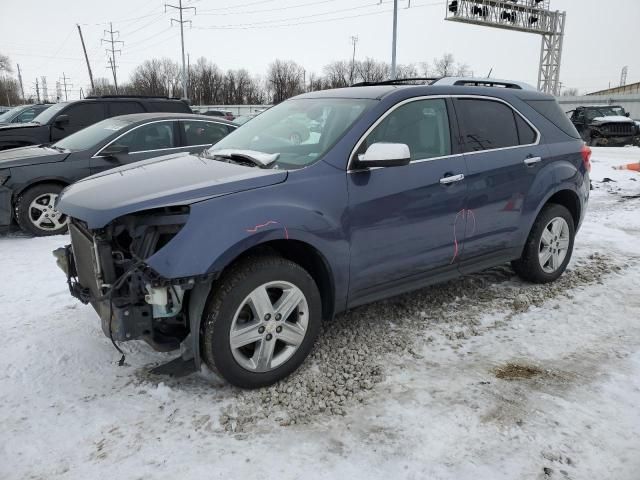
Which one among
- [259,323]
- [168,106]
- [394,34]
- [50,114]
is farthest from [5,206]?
[394,34]

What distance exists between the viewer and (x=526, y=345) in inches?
145

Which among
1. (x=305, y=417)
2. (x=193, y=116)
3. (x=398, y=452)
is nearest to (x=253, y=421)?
(x=305, y=417)

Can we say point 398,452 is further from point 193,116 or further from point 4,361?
point 193,116

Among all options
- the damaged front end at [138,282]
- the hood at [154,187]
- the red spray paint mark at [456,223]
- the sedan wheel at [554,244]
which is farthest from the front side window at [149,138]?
the sedan wheel at [554,244]

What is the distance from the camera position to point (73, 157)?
6754 millimetres

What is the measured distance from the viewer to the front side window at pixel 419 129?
3.54 metres

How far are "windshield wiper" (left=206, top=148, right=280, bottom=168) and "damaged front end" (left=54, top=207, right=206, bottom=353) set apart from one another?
72cm

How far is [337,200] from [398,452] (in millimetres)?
1499

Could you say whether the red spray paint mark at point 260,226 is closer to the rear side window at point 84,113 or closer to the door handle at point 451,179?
the door handle at point 451,179

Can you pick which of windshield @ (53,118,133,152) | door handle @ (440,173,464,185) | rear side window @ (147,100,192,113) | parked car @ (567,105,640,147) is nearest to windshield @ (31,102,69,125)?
rear side window @ (147,100,192,113)

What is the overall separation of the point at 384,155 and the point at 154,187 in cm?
142

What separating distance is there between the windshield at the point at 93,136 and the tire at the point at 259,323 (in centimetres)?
507

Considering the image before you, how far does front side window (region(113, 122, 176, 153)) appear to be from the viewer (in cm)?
706

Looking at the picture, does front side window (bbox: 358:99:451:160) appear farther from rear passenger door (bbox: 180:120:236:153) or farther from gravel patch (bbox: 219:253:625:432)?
rear passenger door (bbox: 180:120:236:153)
